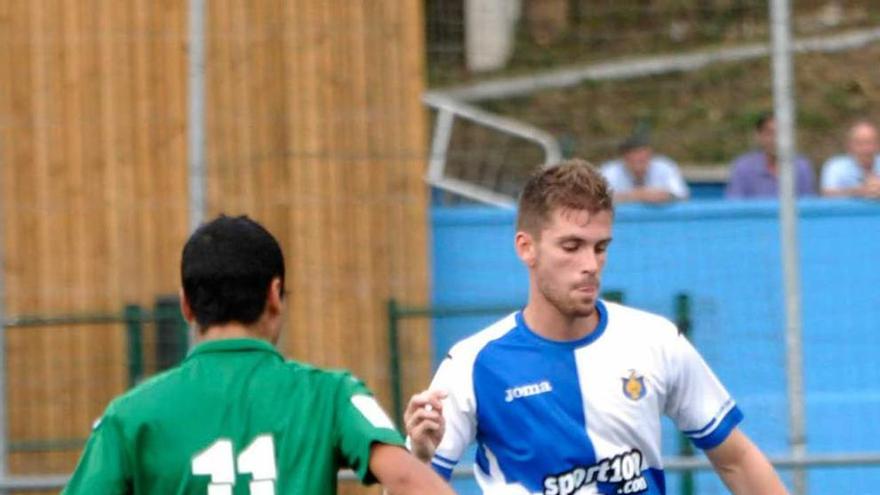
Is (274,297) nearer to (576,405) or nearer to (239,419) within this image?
(239,419)

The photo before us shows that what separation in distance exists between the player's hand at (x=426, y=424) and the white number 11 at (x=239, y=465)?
20.4 inches

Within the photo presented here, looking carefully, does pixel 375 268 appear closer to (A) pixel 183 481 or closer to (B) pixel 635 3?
(B) pixel 635 3

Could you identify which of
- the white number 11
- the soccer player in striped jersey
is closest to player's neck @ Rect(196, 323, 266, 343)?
the white number 11

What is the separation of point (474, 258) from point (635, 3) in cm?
147


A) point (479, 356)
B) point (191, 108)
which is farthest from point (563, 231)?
point (191, 108)

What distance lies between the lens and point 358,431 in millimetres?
3900

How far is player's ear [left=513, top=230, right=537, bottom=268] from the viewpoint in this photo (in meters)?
5.11

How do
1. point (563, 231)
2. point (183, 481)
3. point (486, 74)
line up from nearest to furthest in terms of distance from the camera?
1. point (183, 481)
2. point (563, 231)
3. point (486, 74)

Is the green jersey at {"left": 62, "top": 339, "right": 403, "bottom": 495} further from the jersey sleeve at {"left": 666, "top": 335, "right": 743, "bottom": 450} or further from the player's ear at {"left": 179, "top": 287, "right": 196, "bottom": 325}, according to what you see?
the jersey sleeve at {"left": 666, "top": 335, "right": 743, "bottom": 450}

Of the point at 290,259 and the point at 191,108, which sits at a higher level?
the point at 191,108

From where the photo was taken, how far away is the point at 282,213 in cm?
781

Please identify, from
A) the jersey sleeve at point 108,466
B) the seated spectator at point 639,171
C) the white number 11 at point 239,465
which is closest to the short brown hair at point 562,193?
the white number 11 at point 239,465

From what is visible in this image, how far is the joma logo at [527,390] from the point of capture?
16.5ft

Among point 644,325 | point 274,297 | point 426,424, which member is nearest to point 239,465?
point 274,297
